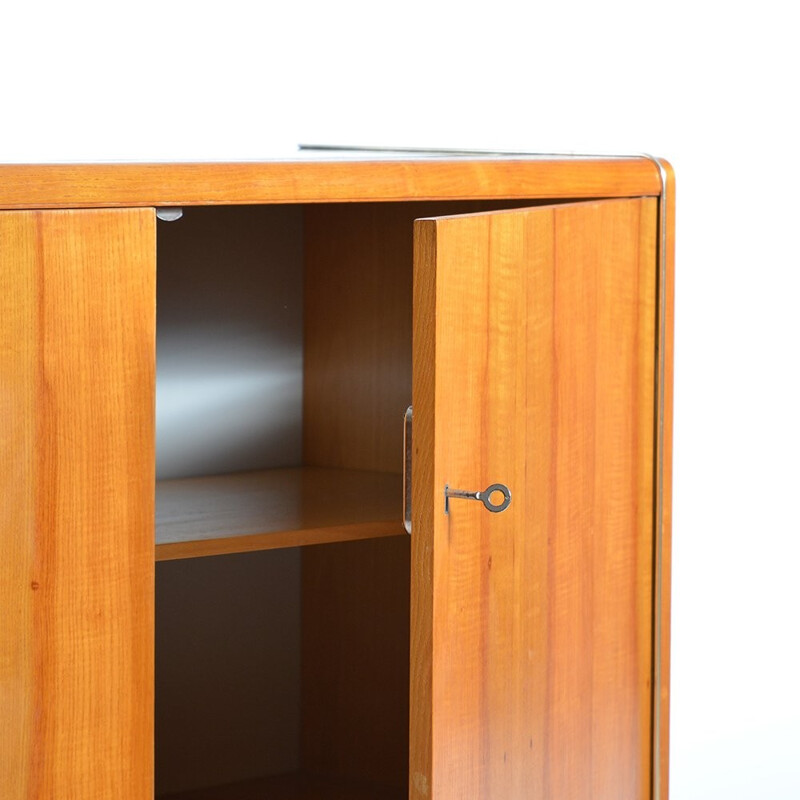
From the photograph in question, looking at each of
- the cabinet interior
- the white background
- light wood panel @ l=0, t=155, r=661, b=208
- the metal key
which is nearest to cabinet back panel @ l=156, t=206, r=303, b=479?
the cabinet interior

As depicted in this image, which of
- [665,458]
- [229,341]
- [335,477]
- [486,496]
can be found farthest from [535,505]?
[229,341]

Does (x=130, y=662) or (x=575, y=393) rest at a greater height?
(x=575, y=393)

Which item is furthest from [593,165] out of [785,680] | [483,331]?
[785,680]

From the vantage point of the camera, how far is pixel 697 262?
74.7 inches

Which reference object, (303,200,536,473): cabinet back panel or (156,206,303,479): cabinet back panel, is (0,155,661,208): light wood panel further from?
(156,206,303,479): cabinet back panel

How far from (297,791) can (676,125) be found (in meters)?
0.96

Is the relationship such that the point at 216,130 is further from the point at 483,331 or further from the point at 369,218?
the point at 483,331

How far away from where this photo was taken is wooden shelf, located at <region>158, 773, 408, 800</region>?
1.57m

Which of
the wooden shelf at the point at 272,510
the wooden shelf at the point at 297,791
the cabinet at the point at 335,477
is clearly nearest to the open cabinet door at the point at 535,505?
the cabinet at the point at 335,477

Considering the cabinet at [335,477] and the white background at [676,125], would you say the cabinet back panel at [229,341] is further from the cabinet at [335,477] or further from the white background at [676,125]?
the white background at [676,125]

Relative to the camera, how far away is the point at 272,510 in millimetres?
1387

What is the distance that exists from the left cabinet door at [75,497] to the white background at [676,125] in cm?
60

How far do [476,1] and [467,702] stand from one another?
1.02m

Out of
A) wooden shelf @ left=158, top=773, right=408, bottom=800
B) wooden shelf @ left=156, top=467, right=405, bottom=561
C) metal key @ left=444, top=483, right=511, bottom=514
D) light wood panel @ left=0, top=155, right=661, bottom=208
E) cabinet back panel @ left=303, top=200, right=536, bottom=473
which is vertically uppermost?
light wood panel @ left=0, top=155, right=661, bottom=208
